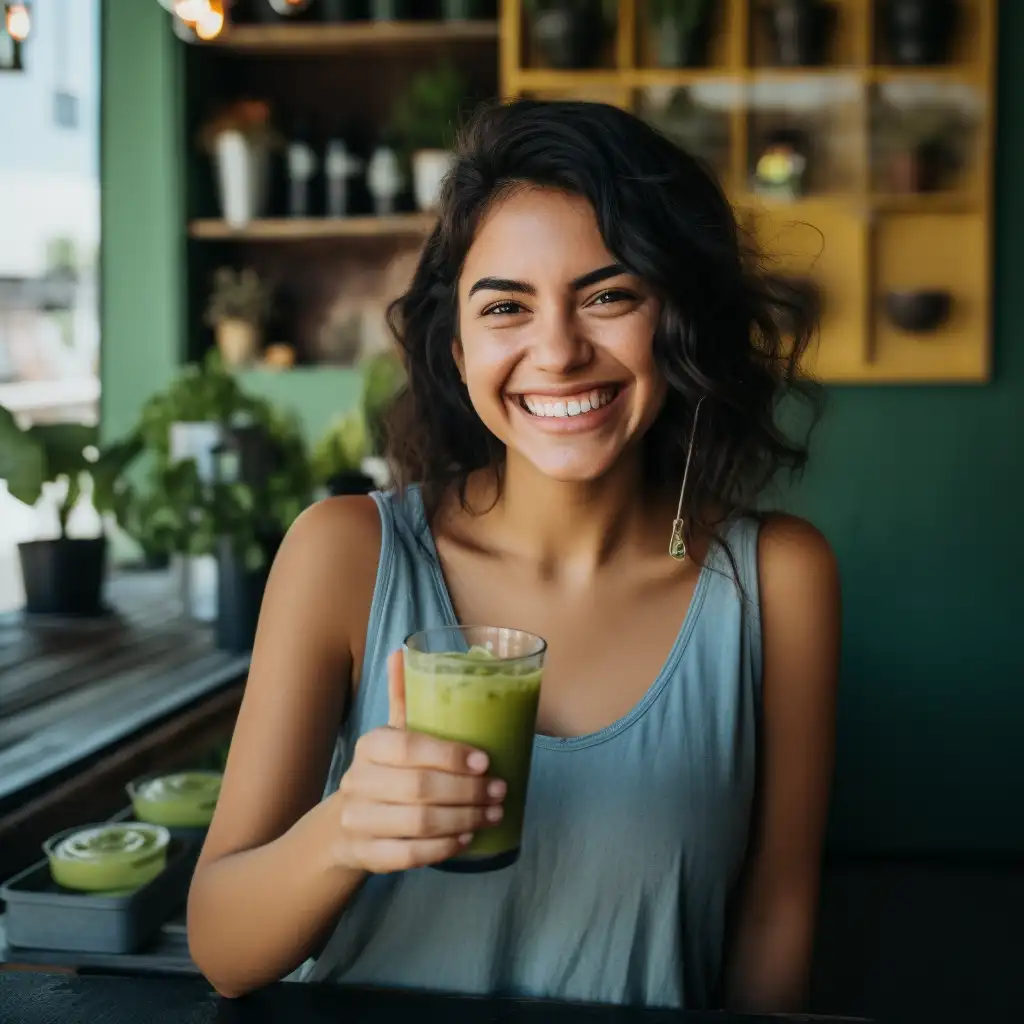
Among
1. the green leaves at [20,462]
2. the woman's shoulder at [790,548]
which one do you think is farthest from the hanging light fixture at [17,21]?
the woman's shoulder at [790,548]

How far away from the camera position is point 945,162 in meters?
3.61

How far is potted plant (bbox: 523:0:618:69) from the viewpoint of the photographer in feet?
11.7

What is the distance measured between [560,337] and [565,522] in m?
0.28

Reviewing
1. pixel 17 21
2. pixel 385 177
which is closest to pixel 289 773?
pixel 17 21

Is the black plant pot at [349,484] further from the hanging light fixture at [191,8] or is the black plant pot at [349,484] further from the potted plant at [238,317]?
the potted plant at [238,317]

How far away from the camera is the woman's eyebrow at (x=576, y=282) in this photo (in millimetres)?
1243

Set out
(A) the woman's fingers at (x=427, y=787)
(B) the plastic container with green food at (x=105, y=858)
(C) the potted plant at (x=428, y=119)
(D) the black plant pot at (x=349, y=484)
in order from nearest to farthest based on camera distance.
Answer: (A) the woman's fingers at (x=427, y=787)
(B) the plastic container with green food at (x=105, y=858)
(D) the black plant pot at (x=349, y=484)
(C) the potted plant at (x=428, y=119)

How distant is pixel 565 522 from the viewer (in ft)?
4.70

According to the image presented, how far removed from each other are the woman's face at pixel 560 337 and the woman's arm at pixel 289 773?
23 centimetres

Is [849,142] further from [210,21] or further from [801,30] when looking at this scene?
[210,21]

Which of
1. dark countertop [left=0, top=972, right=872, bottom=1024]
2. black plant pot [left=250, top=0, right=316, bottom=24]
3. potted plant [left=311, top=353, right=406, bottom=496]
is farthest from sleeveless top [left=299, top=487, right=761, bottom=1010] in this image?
black plant pot [left=250, top=0, right=316, bottom=24]

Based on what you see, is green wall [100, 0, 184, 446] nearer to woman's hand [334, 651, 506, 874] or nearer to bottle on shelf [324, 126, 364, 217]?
bottle on shelf [324, 126, 364, 217]

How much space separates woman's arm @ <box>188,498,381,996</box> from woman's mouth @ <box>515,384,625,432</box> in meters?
0.24

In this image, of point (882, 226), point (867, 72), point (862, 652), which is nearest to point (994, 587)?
point (862, 652)
